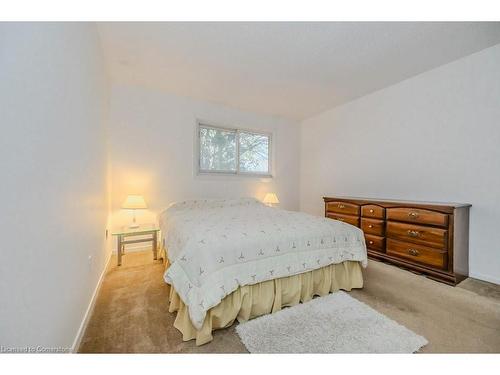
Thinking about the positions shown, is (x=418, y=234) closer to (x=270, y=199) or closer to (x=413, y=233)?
(x=413, y=233)

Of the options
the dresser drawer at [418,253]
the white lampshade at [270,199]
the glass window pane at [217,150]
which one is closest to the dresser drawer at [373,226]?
the dresser drawer at [418,253]

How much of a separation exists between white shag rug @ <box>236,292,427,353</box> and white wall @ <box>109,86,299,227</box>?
8.00 ft

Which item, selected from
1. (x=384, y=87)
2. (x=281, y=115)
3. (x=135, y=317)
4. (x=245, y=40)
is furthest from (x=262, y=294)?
(x=281, y=115)

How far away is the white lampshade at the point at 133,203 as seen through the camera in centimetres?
279

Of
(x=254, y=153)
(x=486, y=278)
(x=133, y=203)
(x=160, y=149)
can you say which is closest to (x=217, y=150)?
(x=254, y=153)

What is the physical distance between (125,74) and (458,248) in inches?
175

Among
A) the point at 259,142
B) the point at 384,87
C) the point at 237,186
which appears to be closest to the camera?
the point at 384,87

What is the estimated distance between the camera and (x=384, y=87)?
3.07 meters

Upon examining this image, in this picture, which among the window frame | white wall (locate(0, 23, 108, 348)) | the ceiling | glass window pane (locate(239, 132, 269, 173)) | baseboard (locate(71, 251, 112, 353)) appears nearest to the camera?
white wall (locate(0, 23, 108, 348))

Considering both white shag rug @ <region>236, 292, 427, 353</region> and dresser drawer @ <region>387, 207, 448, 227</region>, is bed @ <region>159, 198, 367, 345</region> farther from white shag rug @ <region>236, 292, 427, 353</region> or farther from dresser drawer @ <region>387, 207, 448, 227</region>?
dresser drawer @ <region>387, 207, 448, 227</region>

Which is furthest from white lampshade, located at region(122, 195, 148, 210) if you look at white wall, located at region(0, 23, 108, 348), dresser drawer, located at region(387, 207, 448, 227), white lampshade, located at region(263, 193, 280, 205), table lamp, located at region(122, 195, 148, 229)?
dresser drawer, located at region(387, 207, 448, 227)

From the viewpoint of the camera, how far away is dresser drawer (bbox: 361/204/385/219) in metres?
2.68
